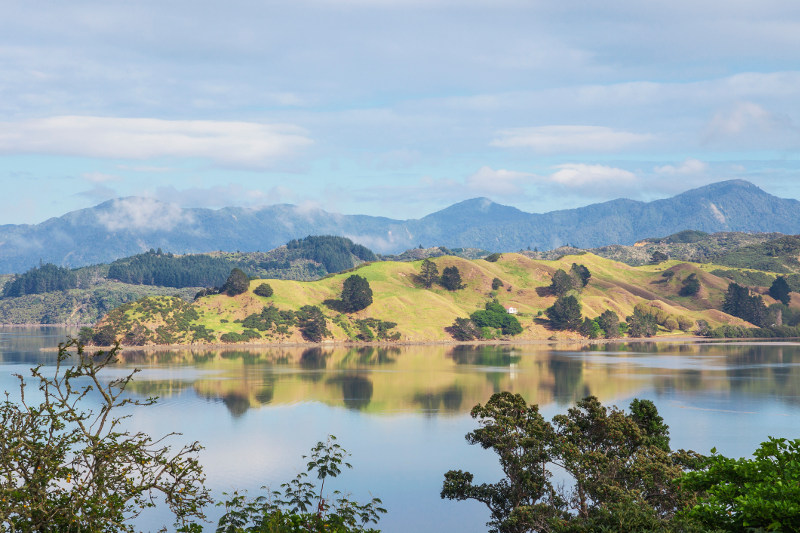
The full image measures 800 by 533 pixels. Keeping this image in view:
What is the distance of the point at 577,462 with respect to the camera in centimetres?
4325

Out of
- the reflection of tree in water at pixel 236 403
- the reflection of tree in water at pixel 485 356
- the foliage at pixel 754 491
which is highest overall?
the foliage at pixel 754 491

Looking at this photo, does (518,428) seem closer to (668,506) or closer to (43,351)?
(668,506)

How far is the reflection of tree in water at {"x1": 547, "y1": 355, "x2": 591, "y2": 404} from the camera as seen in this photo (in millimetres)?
106688

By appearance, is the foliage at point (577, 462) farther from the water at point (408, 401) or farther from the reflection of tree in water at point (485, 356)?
the reflection of tree in water at point (485, 356)

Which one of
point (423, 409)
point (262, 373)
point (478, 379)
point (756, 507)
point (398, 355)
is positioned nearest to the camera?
point (756, 507)

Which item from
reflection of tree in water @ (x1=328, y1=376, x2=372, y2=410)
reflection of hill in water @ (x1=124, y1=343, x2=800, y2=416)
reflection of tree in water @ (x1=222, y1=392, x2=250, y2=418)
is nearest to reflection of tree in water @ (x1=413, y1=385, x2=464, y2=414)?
reflection of hill in water @ (x1=124, y1=343, x2=800, y2=416)

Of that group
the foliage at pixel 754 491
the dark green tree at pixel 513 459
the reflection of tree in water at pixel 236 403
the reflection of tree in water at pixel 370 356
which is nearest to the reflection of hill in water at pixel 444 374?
the reflection of tree in water at pixel 236 403

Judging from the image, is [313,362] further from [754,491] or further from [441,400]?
[754,491]

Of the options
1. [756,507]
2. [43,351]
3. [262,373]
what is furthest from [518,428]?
[43,351]

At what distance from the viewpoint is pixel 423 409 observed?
321ft

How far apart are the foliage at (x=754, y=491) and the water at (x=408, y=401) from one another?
96.4ft

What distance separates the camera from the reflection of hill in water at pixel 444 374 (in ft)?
356

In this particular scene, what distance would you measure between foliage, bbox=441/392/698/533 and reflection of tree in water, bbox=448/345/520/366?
Answer: 109 metres

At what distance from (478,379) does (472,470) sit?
61.4m
